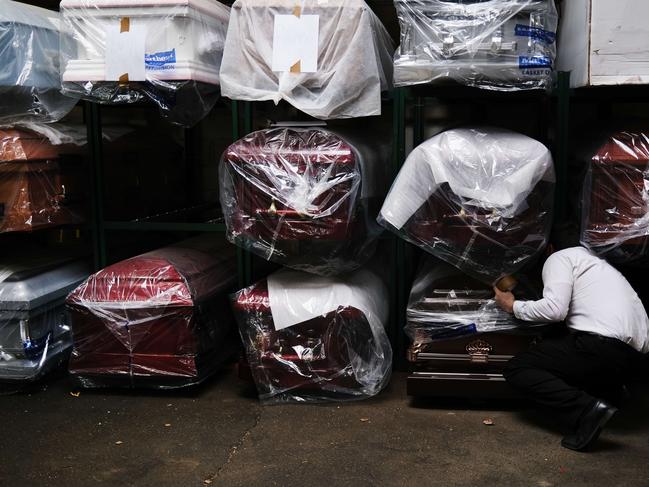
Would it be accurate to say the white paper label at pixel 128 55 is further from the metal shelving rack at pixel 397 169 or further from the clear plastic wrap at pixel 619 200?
the clear plastic wrap at pixel 619 200

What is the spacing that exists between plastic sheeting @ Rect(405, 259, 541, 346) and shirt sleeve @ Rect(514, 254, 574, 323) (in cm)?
22

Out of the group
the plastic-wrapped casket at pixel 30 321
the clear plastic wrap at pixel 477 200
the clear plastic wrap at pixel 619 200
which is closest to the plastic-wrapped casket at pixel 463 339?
the clear plastic wrap at pixel 477 200

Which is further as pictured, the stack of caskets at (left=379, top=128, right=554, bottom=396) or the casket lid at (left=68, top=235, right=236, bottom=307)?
the casket lid at (left=68, top=235, right=236, bottom=307)

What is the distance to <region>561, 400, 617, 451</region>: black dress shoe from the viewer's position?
10.4 feet

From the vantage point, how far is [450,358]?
366 cm

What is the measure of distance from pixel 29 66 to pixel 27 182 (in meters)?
0.60

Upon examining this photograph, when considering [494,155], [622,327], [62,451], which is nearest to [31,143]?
[62,451]

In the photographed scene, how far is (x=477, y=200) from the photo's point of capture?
3453 mm

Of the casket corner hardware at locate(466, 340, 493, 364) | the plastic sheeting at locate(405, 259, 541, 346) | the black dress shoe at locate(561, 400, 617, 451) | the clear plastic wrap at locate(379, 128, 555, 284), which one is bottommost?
the black dress shoe at locate(561, 400, 617, 451)

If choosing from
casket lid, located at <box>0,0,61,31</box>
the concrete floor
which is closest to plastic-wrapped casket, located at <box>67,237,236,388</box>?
the concrete floor

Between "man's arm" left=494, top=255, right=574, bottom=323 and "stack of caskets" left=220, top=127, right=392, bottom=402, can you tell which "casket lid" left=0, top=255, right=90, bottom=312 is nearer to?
"stack of caskets" left=220, top=127, right=392, bottom=402

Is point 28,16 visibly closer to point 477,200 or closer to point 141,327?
point 141,327

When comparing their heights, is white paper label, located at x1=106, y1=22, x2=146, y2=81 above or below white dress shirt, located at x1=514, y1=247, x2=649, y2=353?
above

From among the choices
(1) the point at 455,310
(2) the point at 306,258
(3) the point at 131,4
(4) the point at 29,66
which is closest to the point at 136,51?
(3) the point at 131,4
